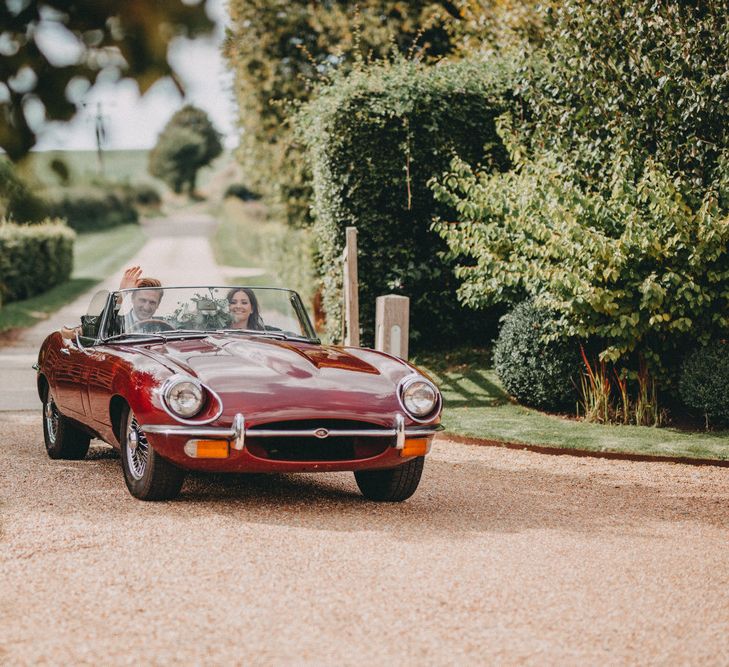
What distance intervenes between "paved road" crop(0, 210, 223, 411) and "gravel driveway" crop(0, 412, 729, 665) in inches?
244

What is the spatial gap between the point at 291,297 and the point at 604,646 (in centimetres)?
446

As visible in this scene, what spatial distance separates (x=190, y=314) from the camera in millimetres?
7668

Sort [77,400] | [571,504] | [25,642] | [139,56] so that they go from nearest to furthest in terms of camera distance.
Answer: [139,56]
[25,642]
[571,504]
[77,400]

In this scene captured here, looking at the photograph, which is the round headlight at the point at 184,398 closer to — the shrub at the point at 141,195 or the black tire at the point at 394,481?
the black tire at the point at 394,481

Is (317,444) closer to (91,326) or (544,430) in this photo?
(91,326)

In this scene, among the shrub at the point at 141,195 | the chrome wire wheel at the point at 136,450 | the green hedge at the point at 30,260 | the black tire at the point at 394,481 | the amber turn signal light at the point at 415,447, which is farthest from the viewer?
the shrub at the point at 141,195

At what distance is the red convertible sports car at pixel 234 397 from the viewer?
630 centimetres

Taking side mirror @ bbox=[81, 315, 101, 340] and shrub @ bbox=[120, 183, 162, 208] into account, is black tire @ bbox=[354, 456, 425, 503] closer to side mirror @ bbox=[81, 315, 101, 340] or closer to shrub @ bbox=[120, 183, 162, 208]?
side mirror @ bbox=[81, 315, 101, 340]

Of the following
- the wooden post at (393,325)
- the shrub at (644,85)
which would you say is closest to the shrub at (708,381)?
the shrub at (644,85)

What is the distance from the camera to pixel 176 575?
5172 mm

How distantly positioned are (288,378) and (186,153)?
102244 mm

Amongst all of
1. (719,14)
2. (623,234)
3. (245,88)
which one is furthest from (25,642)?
(245,88)

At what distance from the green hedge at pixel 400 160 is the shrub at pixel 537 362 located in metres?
2.78

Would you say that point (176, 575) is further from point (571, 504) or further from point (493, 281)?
point (493, 281)
